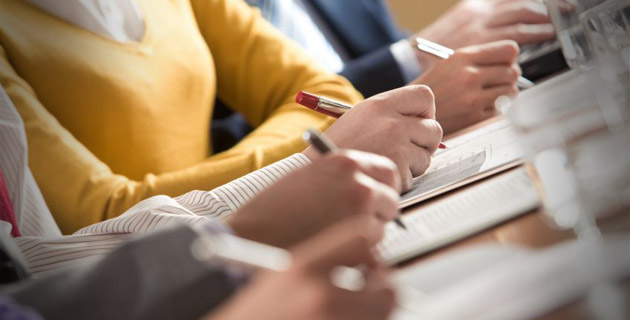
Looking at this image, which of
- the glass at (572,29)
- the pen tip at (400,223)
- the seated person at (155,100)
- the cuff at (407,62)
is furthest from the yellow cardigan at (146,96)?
the pen tip at (400,223)

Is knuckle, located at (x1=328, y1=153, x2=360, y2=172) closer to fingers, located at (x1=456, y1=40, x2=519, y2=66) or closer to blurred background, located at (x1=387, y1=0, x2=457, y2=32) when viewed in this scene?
fingers, located at (x1=456, y1=40, x2=519, y2=66)

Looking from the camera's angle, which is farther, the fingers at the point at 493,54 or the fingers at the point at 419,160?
the fingers at the point at 493,54

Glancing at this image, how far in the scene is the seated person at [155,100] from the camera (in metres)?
0.93

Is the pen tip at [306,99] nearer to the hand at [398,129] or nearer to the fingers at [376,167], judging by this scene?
the hand at [398,129]

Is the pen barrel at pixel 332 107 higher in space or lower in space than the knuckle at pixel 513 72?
lower

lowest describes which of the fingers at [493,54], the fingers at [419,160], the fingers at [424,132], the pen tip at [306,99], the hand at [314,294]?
the hand at [314,294]

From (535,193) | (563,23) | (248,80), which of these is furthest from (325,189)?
(248,80)

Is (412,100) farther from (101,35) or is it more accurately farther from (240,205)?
(101,35)

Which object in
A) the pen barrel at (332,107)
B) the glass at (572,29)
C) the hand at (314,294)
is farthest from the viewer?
the glass at (572,29)

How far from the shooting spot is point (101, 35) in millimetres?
1176

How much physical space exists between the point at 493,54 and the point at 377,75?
11.0 inches

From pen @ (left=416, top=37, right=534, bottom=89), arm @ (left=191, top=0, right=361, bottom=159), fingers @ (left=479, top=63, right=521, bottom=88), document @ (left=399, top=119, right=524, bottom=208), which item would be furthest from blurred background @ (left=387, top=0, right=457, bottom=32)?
document @ (left=399, top=119, right=524, bottom=208)

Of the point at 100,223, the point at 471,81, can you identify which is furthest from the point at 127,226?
the point at 471,81

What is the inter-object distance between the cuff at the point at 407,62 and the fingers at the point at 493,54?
216mm
